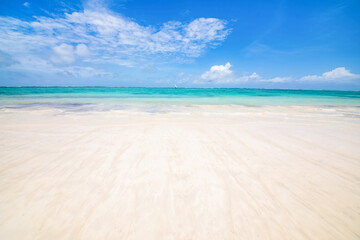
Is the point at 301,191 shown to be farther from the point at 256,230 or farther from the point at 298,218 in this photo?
the point at 256,230

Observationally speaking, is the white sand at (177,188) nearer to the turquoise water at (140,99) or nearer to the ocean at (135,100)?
the ocean at (135,100)

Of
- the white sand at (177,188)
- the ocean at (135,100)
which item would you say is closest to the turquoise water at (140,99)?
the ocean at (135,100)

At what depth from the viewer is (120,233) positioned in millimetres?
1644

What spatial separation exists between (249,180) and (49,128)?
5999mm

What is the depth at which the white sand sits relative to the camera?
170cm

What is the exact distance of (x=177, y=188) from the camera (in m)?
2.29

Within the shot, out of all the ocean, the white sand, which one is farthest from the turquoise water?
the white sand

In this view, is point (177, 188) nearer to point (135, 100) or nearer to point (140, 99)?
point (135, 100)

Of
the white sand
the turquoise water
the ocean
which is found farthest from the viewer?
the turquoise water

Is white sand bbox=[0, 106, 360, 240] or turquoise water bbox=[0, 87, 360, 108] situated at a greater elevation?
turquoise water bbox=[0, 87, 360, 108]

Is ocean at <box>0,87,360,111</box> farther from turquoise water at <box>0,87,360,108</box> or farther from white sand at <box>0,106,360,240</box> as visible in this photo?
white sand at <box>0,106,360,240</box>

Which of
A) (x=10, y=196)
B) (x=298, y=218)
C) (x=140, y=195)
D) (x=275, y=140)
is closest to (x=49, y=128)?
(x=10, y=196)

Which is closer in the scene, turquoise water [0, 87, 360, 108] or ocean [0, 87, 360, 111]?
ocean [0, 87, 360, 111]

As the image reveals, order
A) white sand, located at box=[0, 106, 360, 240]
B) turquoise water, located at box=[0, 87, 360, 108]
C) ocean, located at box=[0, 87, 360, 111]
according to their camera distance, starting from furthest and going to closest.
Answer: turquoise water, located at box=[0, 87, 360, 108] < ocean, located at box=[0, 87, 360, 111] < white sand, located at box=[0, 106, 360, 240]
